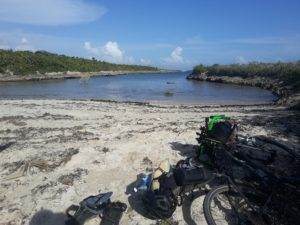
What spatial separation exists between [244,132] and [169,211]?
573cm

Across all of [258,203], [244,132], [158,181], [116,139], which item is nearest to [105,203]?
[158,181]

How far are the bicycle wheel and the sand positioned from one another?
32 cm

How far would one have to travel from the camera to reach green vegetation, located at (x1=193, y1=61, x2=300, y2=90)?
43125 mm

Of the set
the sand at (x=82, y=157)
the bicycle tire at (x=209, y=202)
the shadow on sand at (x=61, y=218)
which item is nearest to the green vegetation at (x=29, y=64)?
the sand at (x=82, y=157)

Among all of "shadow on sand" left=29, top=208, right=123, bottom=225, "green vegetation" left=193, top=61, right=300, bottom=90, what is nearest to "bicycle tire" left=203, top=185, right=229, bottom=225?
"shadow on sand" left=29, top=208, right=123, bottom=225

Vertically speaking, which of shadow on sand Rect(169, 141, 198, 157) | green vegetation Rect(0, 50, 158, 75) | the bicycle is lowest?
green vegetation Rect(0, 50, 158, 75)

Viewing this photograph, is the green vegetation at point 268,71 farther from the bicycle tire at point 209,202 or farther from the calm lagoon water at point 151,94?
the bicycle tire at point 209,202

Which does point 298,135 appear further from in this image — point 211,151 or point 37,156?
point 37,156

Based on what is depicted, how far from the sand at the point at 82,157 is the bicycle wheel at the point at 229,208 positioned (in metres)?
0.32

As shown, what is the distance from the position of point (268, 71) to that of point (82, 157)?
53323 millimetres

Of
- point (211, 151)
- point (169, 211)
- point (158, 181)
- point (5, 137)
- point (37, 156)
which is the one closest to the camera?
point (169, 211)

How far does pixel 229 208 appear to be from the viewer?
21.5 ft

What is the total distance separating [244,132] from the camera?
1160cm

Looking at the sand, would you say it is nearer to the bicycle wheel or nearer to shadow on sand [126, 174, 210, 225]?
shadow on sand [126, 174, 210, 225]
